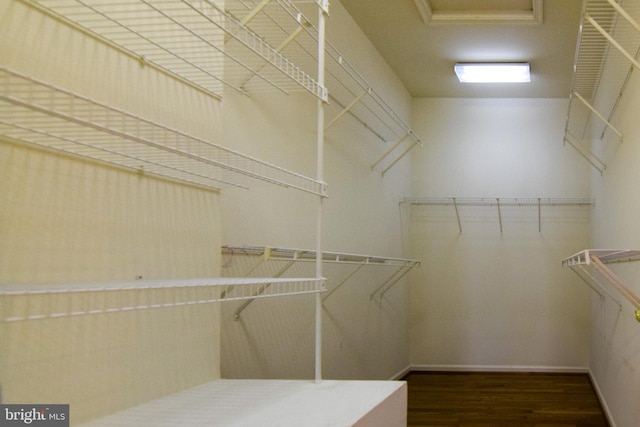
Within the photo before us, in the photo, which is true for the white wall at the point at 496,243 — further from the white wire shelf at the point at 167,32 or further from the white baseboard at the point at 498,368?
the white wire shelf at the point at 167,32

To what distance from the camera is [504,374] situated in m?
5.61

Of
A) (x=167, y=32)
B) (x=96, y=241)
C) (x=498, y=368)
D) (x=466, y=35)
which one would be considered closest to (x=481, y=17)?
(x=466, y=35)

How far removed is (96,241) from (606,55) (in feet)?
9.23

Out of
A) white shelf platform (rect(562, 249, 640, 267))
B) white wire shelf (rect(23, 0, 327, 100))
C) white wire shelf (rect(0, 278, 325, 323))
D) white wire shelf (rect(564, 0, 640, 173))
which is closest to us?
white wire shelf (rect(0, 278, 325, 323))

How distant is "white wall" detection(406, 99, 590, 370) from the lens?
18.9 ft

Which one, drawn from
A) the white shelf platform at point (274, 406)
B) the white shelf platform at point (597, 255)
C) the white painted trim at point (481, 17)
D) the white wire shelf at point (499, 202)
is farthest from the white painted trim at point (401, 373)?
the white shelf platform at point (274, 406)

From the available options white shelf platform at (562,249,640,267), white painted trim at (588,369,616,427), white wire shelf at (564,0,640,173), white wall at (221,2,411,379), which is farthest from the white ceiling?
white painted trim at (588,369,616,427)

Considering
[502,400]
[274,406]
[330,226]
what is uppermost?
[330,226]

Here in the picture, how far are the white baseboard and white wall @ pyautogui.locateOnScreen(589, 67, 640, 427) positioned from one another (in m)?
0.78

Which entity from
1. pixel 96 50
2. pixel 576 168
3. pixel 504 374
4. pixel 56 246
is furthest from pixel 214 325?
pixel 576 168

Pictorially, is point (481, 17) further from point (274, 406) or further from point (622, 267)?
point (274, 406)

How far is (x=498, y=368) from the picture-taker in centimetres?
576

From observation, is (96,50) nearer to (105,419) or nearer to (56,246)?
(56,246)

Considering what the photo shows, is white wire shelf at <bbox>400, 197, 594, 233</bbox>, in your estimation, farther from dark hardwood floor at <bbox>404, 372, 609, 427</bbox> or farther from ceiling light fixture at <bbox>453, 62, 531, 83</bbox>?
dark hardwood floor at <bbox>404, 372, 609, 427</bbox>
